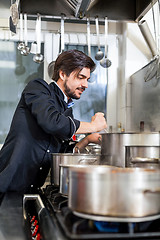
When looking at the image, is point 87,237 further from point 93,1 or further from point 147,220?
point 93,1

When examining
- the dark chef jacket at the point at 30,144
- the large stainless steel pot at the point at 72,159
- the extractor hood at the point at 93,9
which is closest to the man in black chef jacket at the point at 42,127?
the dark chef jacket at the point at 30,144

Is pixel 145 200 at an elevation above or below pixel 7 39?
below

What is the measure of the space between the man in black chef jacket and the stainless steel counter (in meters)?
0.32

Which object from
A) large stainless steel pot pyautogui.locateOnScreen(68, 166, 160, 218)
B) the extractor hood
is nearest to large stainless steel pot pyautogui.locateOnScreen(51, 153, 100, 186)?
large stainless steel pot pyautogui.locateOnScreen(68, 166, 160, 218)

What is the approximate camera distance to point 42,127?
112 centimetres

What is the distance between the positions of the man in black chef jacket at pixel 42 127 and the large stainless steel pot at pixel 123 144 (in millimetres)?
241

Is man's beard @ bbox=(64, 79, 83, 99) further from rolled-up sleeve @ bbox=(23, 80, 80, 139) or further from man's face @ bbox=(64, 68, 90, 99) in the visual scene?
rolled-up sleeve @ bbox=(23, 80, 80, 139)

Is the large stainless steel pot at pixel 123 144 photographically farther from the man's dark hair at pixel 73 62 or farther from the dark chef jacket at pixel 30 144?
the man's dark hair at pixel 73 62

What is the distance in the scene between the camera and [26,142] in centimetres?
126

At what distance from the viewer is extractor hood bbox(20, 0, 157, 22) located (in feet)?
6.27

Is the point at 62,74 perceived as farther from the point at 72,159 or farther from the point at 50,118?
the point at 72,159

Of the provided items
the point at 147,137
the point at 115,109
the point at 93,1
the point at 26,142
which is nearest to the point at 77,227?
the point at 147,137

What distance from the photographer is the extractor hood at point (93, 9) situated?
1.91 m

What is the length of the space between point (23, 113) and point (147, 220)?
35.7 inches
